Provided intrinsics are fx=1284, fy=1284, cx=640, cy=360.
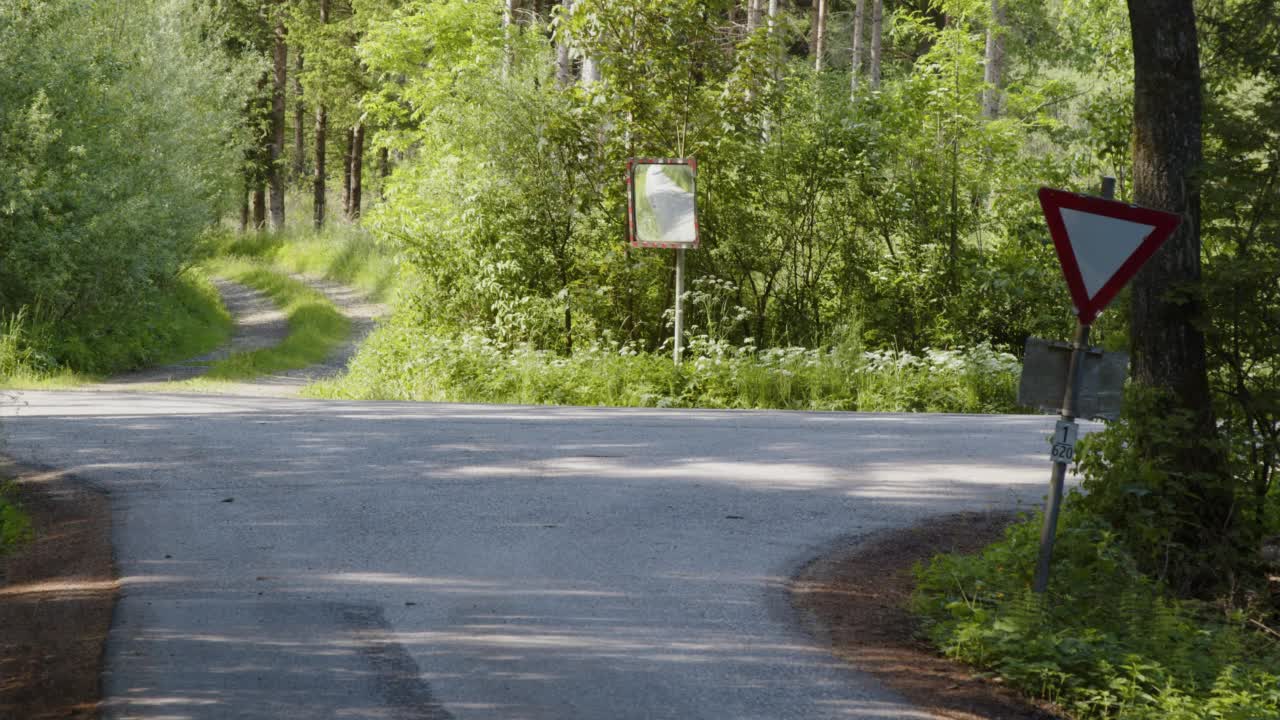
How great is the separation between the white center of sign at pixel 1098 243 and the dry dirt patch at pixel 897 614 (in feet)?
6.31

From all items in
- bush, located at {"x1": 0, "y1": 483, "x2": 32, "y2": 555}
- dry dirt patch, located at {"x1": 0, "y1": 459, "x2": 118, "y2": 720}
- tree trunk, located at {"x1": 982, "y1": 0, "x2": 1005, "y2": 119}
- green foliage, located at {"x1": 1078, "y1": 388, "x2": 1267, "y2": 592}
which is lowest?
dry dirt patch, located at {"x1": 0, "y1": 459, "x2": 118, "y2": 720}

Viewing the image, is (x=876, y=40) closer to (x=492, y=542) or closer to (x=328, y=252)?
(x=328, y=252)

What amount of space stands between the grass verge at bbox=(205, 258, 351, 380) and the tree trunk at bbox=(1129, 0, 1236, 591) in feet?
58.2

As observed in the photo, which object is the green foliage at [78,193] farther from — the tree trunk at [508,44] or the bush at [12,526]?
the bush at [12,526]

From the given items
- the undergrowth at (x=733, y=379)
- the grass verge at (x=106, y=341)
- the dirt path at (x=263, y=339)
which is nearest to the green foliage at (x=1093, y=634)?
the undergrowth at (x=733, y=379)

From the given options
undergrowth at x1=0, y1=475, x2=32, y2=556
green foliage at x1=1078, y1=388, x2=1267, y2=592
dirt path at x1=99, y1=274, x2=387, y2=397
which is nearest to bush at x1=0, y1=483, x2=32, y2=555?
undergrowth at x1=0, y1=475, x2=32, y2=556

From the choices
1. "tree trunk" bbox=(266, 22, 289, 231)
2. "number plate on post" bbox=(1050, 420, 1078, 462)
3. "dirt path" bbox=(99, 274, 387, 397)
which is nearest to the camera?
"number plate on post" bbox=(1050, 420, 1078, 462)

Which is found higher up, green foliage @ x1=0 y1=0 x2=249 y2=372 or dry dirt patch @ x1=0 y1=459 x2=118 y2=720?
green foliage @ x1=0 y1=0 x2=249 y2=372

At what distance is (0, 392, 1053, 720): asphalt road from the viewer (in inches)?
215

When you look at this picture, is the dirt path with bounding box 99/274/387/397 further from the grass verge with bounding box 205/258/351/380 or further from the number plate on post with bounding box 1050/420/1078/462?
the number plate on post with bounding box 1050/420/1078/462

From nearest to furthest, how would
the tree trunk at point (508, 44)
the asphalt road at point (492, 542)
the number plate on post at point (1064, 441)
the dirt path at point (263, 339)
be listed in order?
the asphalt road at point (492, 542) < the number plate on post at point (1064, 441) < the dirt path at point (263, 339) < the tree trunk at point (508, 44)

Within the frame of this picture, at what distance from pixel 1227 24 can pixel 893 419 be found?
5.87 meters

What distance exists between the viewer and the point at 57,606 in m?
6.65

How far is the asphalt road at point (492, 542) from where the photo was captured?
17.9 feet
